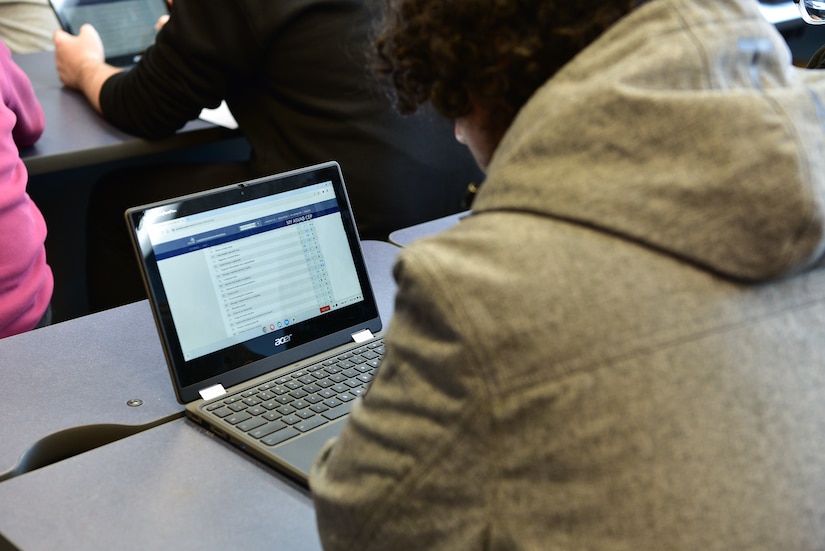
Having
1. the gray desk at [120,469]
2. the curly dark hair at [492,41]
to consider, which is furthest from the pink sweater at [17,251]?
the curly dark hair at [492,41]

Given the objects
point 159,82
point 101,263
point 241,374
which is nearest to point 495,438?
point 241,374


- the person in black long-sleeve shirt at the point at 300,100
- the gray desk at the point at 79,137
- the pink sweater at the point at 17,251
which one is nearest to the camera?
the pink sweater at the point at 17,251

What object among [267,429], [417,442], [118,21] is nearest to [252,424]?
[267,429]

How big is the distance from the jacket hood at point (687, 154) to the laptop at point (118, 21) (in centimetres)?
195

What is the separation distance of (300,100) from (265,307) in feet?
2.82

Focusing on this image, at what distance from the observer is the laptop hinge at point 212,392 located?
3.22 feet

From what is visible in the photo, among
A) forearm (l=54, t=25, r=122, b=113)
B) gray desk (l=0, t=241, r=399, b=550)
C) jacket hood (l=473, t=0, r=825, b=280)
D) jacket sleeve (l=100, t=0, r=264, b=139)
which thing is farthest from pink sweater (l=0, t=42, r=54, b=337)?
jacket hood (l=473, t=0, r=825, b=280)

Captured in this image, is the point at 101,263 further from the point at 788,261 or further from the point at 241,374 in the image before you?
the point at 788,261

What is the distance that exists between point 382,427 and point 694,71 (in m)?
0.30

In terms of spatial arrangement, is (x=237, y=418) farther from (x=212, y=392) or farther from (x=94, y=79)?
(x=94, y=79)

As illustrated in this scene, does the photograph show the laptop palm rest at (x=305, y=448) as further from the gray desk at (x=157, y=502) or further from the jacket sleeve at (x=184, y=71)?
the jacket sleeve at (x=184, y=71)

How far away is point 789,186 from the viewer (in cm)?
53

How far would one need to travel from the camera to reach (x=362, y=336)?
1111 millimetres

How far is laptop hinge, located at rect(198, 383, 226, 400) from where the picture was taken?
98 cm
